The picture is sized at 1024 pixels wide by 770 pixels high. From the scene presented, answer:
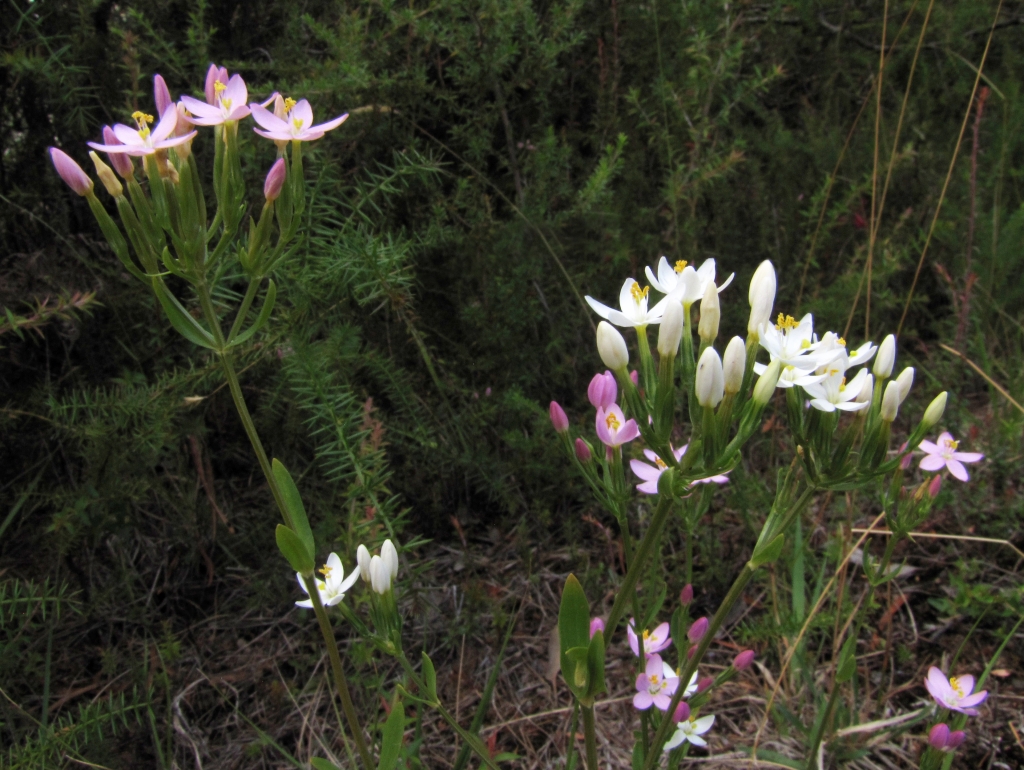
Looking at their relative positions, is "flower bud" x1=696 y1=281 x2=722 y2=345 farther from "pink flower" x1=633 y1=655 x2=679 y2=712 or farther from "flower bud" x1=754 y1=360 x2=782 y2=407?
"pink flower" x1=633 y1=655 x2=679 y2=712

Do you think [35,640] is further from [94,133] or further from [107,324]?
[94,133]

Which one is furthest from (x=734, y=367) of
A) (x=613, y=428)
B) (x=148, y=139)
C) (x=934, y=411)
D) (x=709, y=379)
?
(x=148, y=139)

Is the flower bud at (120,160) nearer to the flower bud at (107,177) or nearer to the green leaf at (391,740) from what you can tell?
the flower bud at (107,177)

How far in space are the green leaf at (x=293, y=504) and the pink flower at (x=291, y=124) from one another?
53 cm

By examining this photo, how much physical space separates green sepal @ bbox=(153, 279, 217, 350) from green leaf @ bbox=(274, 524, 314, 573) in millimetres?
312

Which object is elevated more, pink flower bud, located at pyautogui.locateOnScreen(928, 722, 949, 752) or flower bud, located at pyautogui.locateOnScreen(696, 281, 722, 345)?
flower bud, located at pyautogui.locateOnScreen(696, 281, 722, 345)

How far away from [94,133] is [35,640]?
5.19 ft

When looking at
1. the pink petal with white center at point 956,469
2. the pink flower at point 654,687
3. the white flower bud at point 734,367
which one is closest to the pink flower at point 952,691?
the pink petal with white center at point 956,469

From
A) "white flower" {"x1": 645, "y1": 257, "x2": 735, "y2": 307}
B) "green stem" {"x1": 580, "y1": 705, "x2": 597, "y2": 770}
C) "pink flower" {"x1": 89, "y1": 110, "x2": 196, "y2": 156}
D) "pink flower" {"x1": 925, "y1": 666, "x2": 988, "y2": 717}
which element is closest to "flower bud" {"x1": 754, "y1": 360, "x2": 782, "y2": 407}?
"white flower" {"x1": 645, "y1": 257, "x2": 735, "y2": 307}

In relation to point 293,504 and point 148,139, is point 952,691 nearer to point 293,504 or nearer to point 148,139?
point 293,504

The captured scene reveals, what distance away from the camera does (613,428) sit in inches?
51.8

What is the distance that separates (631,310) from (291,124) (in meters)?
0.66

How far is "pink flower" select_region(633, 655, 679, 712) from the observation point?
4.83 feet

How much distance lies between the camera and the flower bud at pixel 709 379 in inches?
40.5
